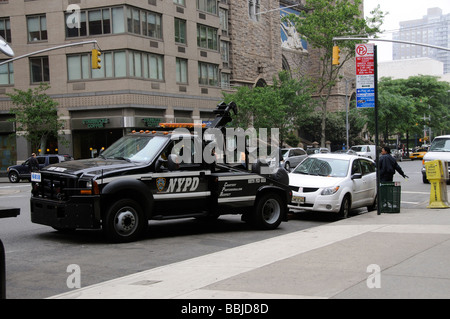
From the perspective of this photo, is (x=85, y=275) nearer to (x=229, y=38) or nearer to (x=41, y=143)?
(x=41, y=143)

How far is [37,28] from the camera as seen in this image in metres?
39.5

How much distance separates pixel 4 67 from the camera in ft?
132

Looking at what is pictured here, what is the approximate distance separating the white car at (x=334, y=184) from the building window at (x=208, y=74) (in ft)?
106

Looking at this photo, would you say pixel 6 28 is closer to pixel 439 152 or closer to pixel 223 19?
pixel 223 19

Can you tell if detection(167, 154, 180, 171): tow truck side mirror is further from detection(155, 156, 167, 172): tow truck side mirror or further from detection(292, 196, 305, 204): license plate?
detection(292, 196, 305, 204): license plate

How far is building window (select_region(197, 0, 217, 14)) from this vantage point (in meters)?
45.9

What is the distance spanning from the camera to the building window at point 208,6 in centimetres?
4588

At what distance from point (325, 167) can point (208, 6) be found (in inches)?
1421

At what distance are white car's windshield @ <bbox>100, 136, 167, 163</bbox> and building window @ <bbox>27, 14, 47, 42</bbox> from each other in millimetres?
32792

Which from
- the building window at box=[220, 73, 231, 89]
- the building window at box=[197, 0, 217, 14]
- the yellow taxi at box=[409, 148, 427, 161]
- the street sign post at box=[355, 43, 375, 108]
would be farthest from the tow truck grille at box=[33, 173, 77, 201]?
the yellow taxi at box=[409, 148, 427, 161]

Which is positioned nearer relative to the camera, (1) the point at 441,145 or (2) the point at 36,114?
(1) the point at 441,145

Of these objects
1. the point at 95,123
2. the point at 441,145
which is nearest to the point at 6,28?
the point at 95,123

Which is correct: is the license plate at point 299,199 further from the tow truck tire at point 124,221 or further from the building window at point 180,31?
the building window at point 180,31

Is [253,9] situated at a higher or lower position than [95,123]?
higher
